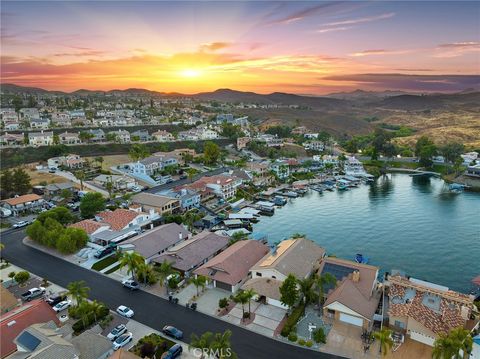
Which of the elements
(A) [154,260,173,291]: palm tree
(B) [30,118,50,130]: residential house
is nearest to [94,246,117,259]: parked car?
(A) [154,260,173,291]: palm tree

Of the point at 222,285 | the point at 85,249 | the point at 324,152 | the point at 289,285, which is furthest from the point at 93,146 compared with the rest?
the point at 289,285

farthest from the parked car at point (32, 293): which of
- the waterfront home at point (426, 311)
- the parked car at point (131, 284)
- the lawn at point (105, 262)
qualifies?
the waterfront home at point (426, 311)

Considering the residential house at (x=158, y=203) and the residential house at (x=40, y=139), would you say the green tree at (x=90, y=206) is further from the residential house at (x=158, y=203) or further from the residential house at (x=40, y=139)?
the residential house at (x=40, y=139)

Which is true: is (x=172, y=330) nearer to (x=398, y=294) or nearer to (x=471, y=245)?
(x=398, y=294)

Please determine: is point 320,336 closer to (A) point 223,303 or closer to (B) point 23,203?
(A) point 223,303

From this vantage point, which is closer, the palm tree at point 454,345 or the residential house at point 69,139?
the palm tree at point 454,345

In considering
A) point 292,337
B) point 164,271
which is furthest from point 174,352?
point 164,271

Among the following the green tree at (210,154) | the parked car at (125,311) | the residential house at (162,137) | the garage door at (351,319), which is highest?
the residential house at (162,137)
